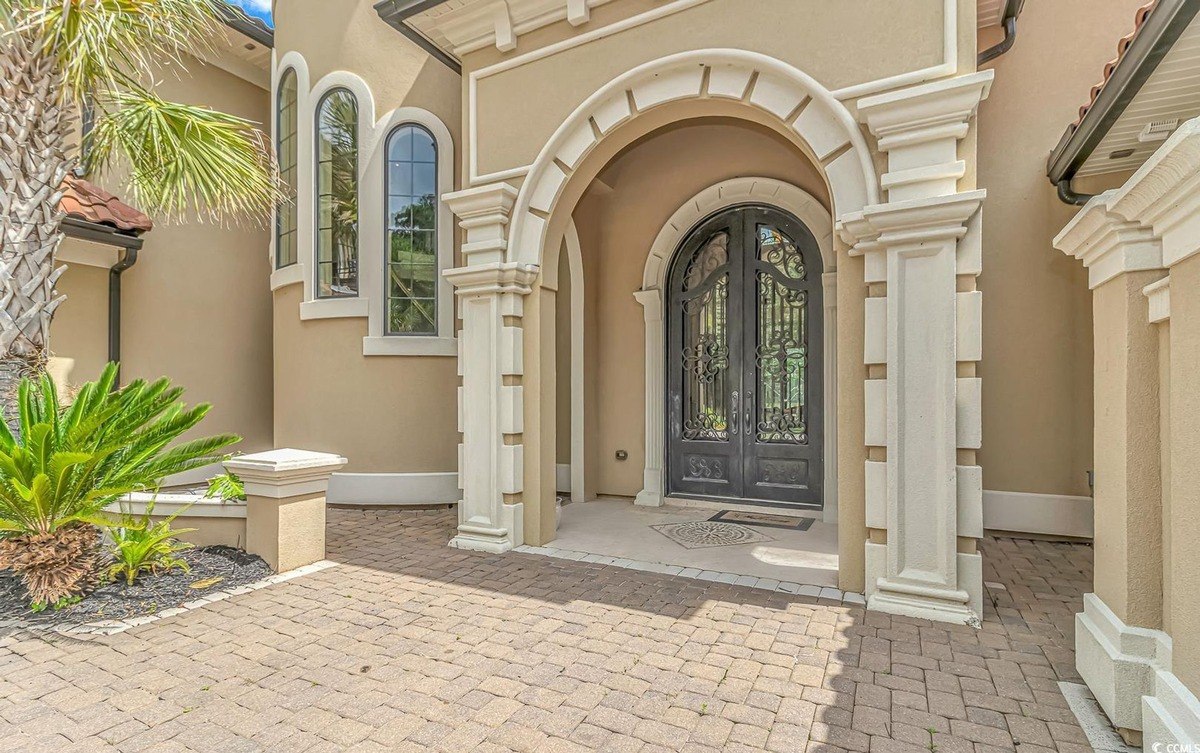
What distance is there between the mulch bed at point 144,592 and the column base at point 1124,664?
16.6 ft

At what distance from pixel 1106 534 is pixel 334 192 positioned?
26.2 feet

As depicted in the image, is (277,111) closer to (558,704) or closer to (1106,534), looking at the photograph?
(558,704)

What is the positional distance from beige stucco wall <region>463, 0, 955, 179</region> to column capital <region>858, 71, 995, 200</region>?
33cm

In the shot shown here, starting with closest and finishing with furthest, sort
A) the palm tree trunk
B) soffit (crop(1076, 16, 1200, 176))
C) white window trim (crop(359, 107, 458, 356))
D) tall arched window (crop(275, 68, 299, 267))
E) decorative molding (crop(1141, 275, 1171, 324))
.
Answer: decorative molding (crop(1141, 275, 1171, 324)) → soffit (crop(1076, 16, 1200, 176)) → the palm tree trunk → white window trim (crop(359, 107, 458, 356)) → tall arched window (crop(275, 68, 299, 267))

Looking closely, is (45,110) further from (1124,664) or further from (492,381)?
(1124,664)

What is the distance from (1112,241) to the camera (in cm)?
246

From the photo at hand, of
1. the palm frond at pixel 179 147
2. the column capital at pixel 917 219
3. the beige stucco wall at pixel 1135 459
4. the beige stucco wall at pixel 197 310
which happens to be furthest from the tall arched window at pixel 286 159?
the beige stucco wall at pixel 1135 459

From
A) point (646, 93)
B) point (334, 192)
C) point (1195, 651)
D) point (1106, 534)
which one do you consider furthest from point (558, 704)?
point (334, 192)

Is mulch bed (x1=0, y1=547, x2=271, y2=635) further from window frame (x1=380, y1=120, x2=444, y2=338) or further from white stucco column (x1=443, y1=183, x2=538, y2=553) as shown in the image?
window frame (x1=380, y1=120, x2=444, y2=338)

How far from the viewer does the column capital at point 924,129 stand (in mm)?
3541

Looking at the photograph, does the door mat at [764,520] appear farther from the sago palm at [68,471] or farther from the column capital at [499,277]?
the sago palm at [68,471]

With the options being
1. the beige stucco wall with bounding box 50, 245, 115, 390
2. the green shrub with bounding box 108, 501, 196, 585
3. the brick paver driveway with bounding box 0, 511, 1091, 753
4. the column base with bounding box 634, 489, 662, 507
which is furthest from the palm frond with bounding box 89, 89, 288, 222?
the column base with bounding box 634, 489, 662, 507

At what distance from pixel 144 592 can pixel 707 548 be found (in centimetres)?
423

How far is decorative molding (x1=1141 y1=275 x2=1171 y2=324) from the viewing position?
7.18 ft
